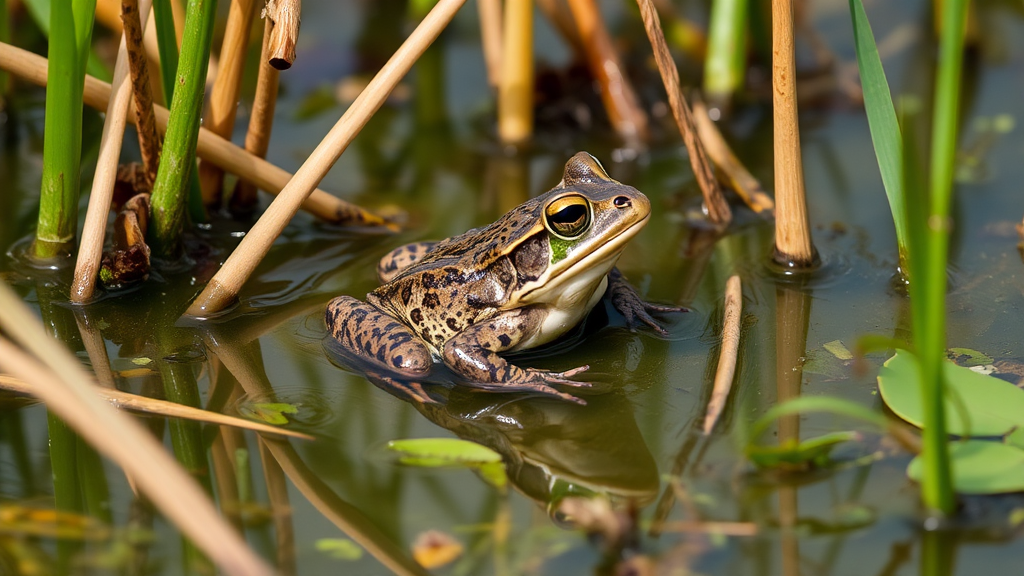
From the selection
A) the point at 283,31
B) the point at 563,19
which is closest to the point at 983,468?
the point at 283,31

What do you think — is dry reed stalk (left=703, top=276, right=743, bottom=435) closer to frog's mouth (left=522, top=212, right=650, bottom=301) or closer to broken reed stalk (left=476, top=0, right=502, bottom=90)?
frog's mouth (left=522, top=212, right=650, bottom=301)

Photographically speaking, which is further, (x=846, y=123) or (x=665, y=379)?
(x=846, y=123)

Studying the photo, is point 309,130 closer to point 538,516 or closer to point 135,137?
point 135,137

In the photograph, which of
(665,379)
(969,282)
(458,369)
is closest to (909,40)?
(969,282)

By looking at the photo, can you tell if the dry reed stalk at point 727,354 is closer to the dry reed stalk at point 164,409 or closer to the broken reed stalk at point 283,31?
the dry reed stalk at point 164,409

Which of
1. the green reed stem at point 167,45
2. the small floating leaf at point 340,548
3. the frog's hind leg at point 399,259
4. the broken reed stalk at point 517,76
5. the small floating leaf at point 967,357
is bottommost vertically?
the small floating leaf at point 340,548

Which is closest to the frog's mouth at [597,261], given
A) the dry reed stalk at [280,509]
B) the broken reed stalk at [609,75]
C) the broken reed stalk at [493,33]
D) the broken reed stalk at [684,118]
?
the broken reed stalk at [684,118]

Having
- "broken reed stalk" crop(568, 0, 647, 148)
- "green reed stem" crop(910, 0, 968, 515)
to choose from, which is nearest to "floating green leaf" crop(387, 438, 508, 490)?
"green reed stem" crop(910, 0, 968, 515)
